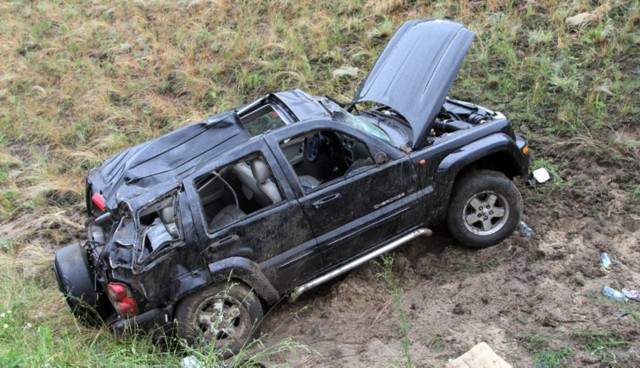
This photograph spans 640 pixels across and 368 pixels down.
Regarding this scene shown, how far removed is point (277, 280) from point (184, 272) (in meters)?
0.80

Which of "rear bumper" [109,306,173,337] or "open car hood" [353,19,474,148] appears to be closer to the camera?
"rear bumper" [109,306,173,337]

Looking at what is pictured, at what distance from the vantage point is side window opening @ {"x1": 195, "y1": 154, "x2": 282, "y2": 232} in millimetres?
4727

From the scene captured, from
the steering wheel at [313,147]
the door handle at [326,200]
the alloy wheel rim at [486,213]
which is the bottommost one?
the alloy wheel rim at [486,213]

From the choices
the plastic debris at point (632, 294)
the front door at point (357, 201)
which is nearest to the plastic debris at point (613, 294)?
the plastic debris at point (632, 294)

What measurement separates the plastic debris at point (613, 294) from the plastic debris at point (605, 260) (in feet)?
1.31

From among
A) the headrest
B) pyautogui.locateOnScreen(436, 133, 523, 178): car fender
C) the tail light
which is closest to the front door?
the headrest

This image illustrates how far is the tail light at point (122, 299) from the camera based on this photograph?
14.2ft

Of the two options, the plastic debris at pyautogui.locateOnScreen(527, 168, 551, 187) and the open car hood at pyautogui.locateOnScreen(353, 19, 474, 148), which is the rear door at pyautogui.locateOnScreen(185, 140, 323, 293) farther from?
the plastic debris at pyautogui.locateOnScreen(527, 168, 551, 187)

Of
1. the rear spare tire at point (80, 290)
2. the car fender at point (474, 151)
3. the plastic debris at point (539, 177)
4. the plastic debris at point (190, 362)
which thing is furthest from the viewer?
the plastic debris at point (539, 177)

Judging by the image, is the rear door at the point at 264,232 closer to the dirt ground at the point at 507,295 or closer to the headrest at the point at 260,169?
the headrest at the point at 260,169

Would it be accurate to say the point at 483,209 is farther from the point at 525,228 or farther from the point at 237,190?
the point at 237,190

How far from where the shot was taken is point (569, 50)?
804 cm

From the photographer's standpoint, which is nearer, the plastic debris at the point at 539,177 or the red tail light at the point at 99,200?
the red tail light at the point at 99,200

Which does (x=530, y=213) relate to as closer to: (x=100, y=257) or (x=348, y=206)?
(x=348, y=206)
